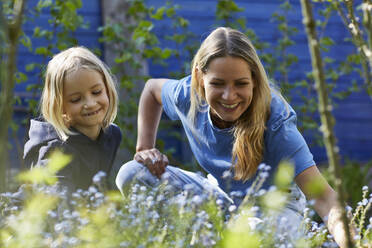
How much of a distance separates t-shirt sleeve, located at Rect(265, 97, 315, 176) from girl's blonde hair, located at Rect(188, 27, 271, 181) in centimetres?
4

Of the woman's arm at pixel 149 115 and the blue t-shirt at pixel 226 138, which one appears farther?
the woman's arm at pixel 149 115

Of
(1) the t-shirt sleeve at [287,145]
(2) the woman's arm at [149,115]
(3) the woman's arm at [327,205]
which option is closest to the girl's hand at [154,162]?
(2) the woman's arm at [149,115]

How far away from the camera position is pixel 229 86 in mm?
2449

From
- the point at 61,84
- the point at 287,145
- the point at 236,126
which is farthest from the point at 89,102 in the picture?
the point at 287,145

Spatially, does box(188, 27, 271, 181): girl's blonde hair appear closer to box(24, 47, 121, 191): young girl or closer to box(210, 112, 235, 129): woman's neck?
box(210, 112, 235, 129): woman's neck

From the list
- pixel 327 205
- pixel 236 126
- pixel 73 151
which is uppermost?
pixel 236 126

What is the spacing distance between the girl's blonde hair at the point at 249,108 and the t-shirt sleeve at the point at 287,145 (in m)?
0.04

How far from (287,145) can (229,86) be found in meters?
0.34

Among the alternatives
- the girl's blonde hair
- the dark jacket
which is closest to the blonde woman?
the girl's blonde hair

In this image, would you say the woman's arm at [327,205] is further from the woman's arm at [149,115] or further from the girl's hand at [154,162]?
the woman's arm at [149,115]

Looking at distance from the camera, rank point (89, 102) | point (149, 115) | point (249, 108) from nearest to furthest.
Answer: point (249, 108) → point (89, 102) → point (149, 115)

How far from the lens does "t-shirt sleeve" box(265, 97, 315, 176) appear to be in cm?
241

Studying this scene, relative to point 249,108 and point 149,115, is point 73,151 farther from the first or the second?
point 249,108

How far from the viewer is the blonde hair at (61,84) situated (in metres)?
2.89
